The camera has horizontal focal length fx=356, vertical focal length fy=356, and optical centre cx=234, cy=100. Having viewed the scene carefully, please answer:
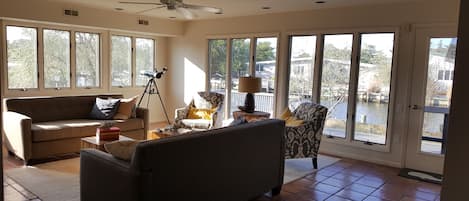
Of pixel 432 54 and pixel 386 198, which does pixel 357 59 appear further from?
pixel 386 198

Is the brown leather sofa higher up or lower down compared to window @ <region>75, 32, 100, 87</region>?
lower down

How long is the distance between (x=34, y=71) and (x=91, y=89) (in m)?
1.09

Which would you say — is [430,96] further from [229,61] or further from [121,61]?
[121,61]

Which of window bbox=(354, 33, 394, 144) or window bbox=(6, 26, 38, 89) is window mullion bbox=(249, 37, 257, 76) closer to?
window bbox=(354, 33, 394, 144)

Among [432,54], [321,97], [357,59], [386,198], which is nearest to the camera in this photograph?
[386,198]

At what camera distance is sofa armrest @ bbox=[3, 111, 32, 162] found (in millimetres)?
4520

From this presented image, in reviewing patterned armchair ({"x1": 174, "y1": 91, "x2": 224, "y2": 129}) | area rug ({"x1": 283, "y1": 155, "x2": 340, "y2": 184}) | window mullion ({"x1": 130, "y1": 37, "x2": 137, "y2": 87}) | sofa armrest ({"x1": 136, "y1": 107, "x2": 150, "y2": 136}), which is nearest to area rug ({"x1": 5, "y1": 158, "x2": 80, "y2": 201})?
sofa armrest ({"x1": 136, "y1": 107, "x2": 150, "y2": 136})

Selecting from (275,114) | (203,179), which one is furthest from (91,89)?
(203,179)

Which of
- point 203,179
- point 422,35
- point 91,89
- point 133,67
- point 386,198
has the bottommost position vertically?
point 386,198

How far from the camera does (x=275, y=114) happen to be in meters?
A: 6.46

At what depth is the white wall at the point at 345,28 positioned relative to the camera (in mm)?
4918

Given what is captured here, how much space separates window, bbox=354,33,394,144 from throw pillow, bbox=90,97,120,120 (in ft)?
12.7

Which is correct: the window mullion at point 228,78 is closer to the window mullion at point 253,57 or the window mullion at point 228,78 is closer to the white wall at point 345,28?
the white wall at point 345,28

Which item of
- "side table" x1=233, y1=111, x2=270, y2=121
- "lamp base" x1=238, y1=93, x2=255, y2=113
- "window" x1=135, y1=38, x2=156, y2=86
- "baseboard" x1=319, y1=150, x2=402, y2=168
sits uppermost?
"window" x1=135, y1=38, x2=156, y2=86
